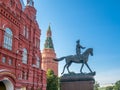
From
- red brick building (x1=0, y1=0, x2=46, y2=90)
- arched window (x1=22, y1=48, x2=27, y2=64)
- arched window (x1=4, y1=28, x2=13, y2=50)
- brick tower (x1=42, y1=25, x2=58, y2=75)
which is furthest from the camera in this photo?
brick tower (x1=42, y1=25, x2=58, y2=75)

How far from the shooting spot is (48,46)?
7575 cm

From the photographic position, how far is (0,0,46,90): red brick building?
2881 cm

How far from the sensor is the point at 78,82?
14.4 m

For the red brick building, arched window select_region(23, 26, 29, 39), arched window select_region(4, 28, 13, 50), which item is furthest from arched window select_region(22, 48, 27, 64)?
arched window select_region(4, 28, 13, 50)

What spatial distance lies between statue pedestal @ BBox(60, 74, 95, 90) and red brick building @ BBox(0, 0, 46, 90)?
1415cm

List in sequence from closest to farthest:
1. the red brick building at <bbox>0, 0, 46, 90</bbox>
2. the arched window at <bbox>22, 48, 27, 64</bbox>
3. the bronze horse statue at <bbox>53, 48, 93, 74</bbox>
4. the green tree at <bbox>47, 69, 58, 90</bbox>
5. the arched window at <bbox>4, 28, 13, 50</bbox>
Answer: the bronze horse statue at <bbox>53, 48, 93, 74</bbox>, the red brick building at <bbox>0, 0, 46, 90</bbox>, the arched window at <bbox>4, 28, 13, 50</bbox>, the arched window at <bbox>22, 48, 27, 64</bbox>, the green tree at <bbox>47, 69, 58, 90</bbox>

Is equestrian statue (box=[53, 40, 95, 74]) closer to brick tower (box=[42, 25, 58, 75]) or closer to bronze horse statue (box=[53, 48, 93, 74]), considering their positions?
bronze horse statue (box=[53, 48, 93, 74])

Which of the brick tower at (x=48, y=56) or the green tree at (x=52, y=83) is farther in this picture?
the brick tower at (x=48, y=56)

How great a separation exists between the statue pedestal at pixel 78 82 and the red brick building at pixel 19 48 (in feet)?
46.4

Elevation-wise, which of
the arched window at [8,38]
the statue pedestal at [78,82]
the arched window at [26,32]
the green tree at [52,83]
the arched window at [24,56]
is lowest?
the statue pedestal at [78,82]

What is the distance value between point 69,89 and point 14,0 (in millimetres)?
21777

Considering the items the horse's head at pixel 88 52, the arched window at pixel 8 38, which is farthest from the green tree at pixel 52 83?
the horse's head at pixel 88 52

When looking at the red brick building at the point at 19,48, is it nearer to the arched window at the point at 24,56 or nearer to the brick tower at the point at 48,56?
the arched window at the point at 24,56

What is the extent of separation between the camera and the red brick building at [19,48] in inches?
1134
